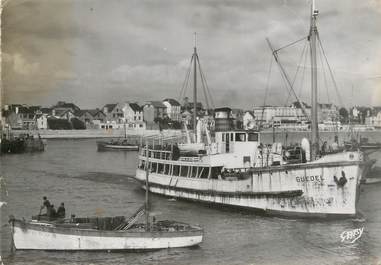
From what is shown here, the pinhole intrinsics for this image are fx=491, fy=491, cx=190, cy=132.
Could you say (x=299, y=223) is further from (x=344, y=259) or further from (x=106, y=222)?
(x=106, y=222)

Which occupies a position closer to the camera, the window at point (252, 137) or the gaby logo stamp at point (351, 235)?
the gaby logo stamp at point (351, 235)

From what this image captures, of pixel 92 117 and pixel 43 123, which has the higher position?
pixel 92 117

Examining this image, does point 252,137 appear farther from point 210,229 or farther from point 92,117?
point 92,117

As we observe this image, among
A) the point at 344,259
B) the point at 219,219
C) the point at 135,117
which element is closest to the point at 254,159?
the point at 219,219

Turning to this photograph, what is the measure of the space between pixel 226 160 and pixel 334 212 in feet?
23.0

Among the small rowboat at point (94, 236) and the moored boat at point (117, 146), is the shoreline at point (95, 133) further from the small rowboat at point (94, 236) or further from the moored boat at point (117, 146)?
the small rowboat at point (94, 236)

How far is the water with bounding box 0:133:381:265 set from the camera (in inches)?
686

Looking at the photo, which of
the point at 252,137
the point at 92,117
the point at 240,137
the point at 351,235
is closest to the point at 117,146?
the point at 92,117

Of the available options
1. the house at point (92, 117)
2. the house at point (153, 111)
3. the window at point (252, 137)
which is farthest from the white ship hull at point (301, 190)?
the house at point (153, 111)

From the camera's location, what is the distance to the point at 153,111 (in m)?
116

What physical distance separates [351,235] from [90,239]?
1048 cm

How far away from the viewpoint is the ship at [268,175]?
74.0ft

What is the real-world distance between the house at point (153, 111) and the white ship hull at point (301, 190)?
280 feet

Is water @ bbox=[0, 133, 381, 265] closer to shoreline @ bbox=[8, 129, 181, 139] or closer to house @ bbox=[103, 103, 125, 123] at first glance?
shoreline @ bbox=[8, 129, 181, 139]
